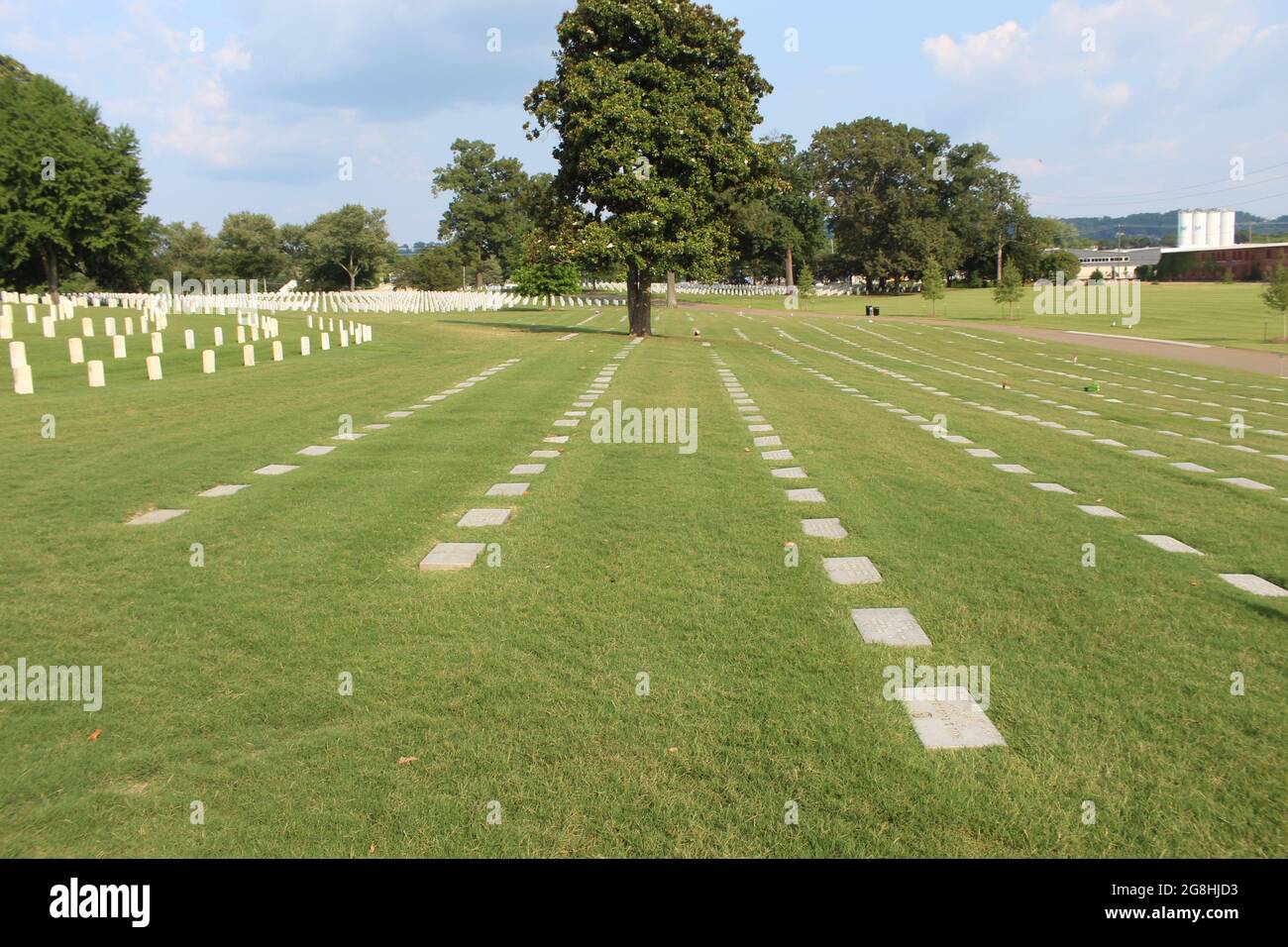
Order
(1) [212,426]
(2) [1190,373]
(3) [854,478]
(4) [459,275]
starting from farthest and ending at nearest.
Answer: (4) [459,275] → (2) [1190,373] → (1) [212,426] → (3) [854,478]

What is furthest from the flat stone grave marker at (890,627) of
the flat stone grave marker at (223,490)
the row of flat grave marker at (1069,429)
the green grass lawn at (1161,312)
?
Result: the green grass lawn at (1161,312)

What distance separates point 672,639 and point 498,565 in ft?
6.29

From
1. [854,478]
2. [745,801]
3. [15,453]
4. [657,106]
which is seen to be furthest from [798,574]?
[657,106]

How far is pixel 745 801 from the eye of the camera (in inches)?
142

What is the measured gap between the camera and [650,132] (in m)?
31.5

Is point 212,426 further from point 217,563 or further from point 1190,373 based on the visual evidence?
point 1190,373

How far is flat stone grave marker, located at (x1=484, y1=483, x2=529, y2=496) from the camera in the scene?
9.06m

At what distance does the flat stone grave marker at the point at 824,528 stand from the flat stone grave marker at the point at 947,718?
9.52ft

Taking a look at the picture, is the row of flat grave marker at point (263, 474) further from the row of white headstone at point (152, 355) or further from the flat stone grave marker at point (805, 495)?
the row of white headstone at point (152, 355)

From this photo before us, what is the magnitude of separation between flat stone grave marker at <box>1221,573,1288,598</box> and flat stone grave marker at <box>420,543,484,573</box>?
18.1 feet

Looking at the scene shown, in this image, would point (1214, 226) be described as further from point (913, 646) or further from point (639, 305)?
point (913, 646)

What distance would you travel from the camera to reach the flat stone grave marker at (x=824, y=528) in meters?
7.52

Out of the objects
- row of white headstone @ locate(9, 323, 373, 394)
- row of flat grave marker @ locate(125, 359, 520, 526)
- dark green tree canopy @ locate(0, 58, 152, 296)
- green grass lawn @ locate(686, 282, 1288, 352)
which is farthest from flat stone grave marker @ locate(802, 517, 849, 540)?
dark green tree canopy @ locate(0, 58, 152, 296)

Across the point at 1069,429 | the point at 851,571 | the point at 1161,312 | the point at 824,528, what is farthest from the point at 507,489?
the point at 1161,312
